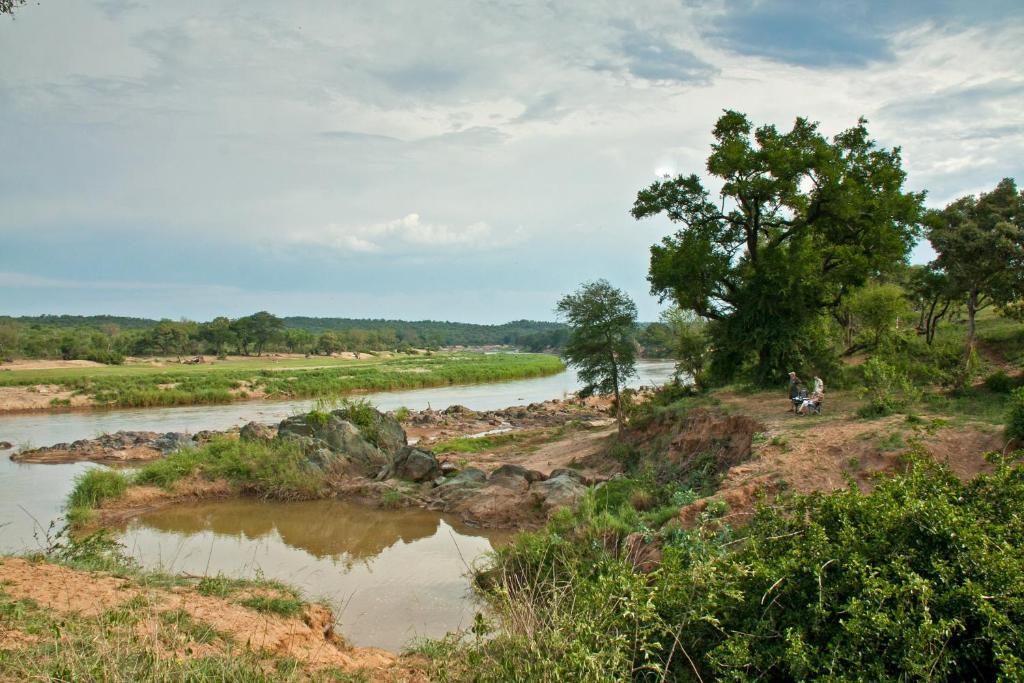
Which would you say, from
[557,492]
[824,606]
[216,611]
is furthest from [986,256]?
[216,611]

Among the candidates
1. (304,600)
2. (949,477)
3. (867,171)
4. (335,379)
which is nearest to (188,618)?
(304,600)

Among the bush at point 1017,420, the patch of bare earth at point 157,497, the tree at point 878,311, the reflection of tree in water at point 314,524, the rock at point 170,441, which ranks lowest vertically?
the reflection of tree in water at point 314,524

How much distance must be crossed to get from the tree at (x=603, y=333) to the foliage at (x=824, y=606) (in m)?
20.5

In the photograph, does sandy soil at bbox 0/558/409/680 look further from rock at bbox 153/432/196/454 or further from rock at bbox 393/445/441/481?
rock at bbox 153/432/196/454

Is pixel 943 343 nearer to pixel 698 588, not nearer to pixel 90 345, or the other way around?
pixel 698 588

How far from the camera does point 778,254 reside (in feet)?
73.4

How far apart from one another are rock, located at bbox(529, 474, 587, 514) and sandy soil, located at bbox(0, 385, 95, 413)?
45683 millimetres

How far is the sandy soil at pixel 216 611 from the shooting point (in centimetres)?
858

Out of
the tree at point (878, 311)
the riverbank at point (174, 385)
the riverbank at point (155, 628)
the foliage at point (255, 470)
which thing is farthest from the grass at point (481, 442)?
the riverbank at point (155, 628)

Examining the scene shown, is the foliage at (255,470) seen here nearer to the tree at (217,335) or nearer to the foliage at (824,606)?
the foliage at (824,606)

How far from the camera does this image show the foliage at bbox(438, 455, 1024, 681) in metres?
5.30

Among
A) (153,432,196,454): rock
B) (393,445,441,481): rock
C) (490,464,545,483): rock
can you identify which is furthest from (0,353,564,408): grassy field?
(490,464,545,483): rock

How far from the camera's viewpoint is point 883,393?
53.2 ft

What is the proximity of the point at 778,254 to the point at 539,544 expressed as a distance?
Answer: 14.9 meters
